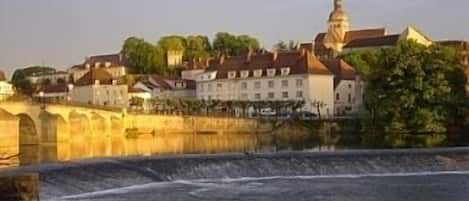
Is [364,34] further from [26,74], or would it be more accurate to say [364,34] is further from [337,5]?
[26,74]

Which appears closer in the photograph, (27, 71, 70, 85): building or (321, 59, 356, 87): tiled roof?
(321, 59, 356, 87): tiled roof

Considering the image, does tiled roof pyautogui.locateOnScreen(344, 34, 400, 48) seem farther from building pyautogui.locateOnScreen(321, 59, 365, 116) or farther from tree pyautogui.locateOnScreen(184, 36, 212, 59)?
building pyautogui.locateOnScreen(321, 59, 365, 116)

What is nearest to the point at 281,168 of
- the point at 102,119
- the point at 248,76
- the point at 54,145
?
the point at 54,145

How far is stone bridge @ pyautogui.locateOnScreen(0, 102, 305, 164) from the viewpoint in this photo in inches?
1786

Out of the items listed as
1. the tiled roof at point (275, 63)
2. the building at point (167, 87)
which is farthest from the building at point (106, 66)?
the tiled roof at point (275, 63)

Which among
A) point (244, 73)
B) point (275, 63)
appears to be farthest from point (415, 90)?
point (244, 73)

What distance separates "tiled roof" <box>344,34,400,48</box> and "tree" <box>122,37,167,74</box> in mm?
25713

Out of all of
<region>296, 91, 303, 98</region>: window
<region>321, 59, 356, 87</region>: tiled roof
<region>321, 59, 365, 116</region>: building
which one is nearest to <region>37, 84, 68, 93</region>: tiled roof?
<region>296, 91, 303, 98</region>: window

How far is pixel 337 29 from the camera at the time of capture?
11638 cm

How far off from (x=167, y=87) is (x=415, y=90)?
140 ft

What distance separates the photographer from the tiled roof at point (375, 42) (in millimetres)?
102219

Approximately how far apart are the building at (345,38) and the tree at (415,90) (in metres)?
41.4

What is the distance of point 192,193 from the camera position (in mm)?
21297

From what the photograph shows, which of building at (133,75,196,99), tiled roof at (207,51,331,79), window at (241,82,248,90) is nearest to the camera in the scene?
tiled roof at (207,51,331,79)
